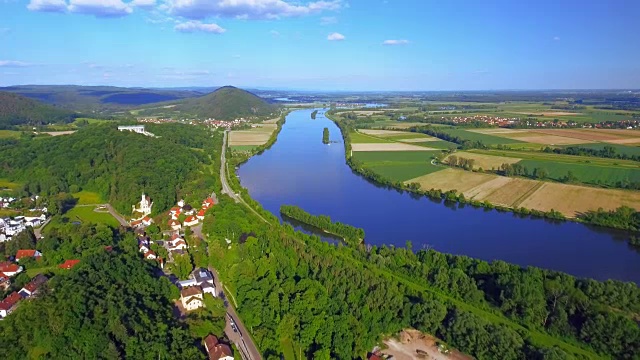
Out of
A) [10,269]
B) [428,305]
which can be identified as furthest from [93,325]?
[428,305]

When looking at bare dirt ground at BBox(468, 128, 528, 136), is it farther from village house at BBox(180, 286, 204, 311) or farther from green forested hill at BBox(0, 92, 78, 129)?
green forested hill at BBox(0, 92, 78, 129)

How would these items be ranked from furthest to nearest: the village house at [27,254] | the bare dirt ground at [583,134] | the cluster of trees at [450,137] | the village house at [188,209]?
the bare dirt ground at [583,134] < the cluster of trees at [450,137] < the village house at [188,209] < the village house at [27,254]

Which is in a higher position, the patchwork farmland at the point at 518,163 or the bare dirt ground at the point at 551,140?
the bare dirt ground at the point at 551,140

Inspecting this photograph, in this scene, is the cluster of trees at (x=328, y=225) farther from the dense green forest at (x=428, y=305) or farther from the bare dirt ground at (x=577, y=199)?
the bare dirt ground at (x=577, y=199)

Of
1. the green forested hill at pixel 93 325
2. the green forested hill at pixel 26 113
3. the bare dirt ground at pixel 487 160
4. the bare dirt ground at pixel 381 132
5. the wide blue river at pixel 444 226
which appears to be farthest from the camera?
the bare dirt ground at pixel 381 132

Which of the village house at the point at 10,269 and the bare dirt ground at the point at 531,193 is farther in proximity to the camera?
A: the bare dirt ground at the point at 531,193

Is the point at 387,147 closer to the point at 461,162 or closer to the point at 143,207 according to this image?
the point at 461,162

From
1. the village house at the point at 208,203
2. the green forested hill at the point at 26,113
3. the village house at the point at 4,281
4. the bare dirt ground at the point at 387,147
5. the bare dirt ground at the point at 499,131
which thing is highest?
the green forested hill at the point at 26,113

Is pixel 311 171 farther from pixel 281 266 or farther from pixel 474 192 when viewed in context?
pixel 281 266

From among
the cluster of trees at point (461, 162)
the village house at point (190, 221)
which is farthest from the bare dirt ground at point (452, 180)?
the village house at point (190, 221)
